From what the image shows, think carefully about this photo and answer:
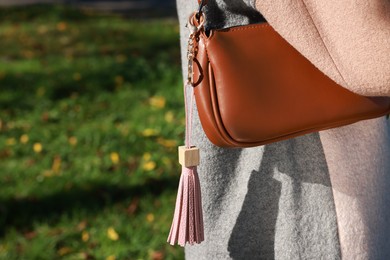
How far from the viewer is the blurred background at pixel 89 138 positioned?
3627 mm

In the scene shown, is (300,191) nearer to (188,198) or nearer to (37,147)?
(188,198)

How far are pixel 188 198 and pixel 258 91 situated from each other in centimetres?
28

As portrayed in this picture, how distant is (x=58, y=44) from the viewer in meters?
7.02

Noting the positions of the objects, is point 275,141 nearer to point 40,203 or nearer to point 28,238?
point 28,238

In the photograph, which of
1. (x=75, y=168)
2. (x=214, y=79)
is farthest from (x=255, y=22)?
(x=75, y=168)

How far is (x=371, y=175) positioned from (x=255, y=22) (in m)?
0.39

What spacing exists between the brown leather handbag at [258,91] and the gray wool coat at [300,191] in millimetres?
81

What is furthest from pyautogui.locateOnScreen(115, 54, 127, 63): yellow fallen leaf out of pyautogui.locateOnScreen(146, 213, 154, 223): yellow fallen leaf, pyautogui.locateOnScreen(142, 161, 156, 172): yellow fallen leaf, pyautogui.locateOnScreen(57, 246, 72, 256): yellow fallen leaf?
pyautogui.locateOnScreen(57, 246, 72, 256): yellow fallen leaf

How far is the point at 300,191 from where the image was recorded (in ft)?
5.44

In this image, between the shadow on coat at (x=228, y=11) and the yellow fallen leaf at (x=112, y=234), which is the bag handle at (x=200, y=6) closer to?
the shadow on coat at (x=228, y=11)

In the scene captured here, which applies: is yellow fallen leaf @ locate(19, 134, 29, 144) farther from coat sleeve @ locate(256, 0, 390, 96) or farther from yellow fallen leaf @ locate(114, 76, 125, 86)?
coat sleeve @ locate(256, 0, 390, 96)

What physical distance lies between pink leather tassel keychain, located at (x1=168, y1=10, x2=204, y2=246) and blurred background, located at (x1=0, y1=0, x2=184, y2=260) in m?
1.84

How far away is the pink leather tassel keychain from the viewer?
1596 millimetres

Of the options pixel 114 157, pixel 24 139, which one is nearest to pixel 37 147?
pixel 24 139
